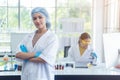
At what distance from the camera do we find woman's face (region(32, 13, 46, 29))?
194 centimetres

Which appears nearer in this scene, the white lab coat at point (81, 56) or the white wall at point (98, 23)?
the white lab coat at point (81, 56)

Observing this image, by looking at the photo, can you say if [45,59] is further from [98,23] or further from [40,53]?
[98,23]

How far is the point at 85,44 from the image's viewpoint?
3.44m

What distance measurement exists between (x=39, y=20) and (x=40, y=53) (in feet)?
0.93

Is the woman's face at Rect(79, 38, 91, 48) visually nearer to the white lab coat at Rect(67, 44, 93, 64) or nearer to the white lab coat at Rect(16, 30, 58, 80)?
the white lab coat at Rect(67, 44, 93, 64)

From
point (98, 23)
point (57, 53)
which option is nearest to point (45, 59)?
point (57, 53)

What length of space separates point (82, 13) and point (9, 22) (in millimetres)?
2593

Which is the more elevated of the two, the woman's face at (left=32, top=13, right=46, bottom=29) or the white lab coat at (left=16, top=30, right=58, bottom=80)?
the woman's face at (left=32, top=13, right=46, bottom=29)

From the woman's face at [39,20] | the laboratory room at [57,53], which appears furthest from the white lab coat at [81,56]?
the woman's face at [39,20]

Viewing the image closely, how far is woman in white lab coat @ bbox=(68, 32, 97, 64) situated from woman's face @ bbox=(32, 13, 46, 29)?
4.85 feet

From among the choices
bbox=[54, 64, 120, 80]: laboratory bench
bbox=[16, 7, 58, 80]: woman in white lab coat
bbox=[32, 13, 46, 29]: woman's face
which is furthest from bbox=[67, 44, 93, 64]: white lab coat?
bbox=[32, 13, 46, 29]: woman's face

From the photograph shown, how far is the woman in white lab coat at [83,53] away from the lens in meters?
3.30

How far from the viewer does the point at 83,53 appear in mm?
3352

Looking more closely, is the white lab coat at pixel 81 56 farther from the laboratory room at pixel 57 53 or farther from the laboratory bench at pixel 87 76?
the laboratory bench at pixel 87 76
